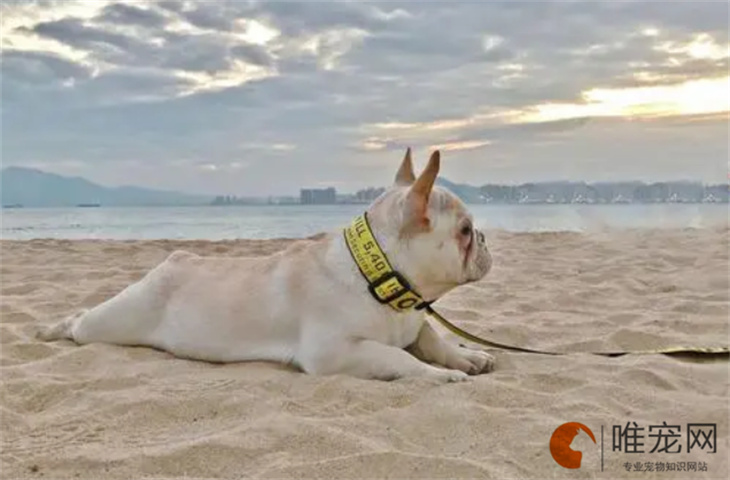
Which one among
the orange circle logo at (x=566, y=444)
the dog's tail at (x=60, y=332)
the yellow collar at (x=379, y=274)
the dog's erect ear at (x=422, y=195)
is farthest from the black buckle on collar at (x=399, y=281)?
the dog's tail at (x=60, y=332)

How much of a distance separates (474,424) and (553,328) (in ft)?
6.17

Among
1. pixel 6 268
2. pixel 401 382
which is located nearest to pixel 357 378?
pixel 401 382

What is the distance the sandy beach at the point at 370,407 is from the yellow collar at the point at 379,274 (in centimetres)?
37

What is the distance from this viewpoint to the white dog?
10.6 feet

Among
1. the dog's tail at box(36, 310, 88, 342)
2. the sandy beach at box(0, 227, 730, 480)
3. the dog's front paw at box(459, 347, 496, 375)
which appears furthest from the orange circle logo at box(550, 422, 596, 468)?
the dog's tail at box(36, 310, 88, 342)

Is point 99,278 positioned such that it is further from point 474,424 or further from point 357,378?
point 474,424

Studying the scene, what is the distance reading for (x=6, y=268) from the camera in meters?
7.41

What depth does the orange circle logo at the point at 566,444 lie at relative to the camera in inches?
90.4

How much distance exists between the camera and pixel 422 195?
314 cm

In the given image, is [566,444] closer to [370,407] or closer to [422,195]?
[370,407]

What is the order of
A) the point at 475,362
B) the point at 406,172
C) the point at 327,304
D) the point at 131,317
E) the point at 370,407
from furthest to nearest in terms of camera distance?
the point at 131,317
the point at 406,172
the point at 475,362
the point at 327,304
the point at 370,407

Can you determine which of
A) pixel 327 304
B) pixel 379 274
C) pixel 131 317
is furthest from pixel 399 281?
pixel 131 317

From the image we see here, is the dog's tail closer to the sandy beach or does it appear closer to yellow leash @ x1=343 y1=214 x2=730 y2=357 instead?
the sandy beach

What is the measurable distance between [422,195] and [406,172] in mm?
475
